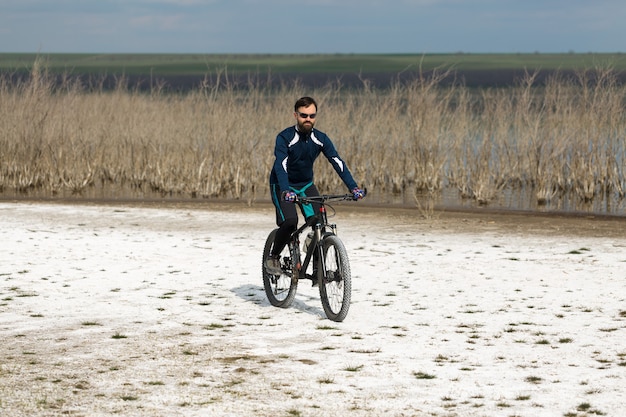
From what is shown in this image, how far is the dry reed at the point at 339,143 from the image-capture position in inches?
855

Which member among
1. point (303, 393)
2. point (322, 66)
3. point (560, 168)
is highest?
point (322, 66)

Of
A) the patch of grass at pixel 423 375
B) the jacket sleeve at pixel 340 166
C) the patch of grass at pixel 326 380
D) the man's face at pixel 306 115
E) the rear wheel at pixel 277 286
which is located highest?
the man's face at pixel 306 115

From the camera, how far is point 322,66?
165 metres

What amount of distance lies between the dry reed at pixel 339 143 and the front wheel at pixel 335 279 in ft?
38.0

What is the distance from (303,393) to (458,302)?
11.9ft

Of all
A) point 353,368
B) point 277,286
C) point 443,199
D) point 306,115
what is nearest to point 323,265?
point 277,286

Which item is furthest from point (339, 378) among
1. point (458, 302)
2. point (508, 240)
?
point (508, 240)

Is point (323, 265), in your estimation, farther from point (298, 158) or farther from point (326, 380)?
point (326, 380)

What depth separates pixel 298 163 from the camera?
930 cm

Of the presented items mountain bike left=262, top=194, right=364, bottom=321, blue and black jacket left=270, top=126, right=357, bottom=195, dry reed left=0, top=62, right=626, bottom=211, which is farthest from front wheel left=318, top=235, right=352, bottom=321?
dry reed left=0, top=62, right=626, bottom=211

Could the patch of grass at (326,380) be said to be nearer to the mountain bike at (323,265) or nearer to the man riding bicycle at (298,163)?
the mountain bike at (323,265)

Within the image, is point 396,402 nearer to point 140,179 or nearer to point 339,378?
point 339,378

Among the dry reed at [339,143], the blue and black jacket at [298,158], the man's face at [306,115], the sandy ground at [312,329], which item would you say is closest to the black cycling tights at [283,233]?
the blue and black jacket at [298,158]

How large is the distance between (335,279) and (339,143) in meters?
14.1
